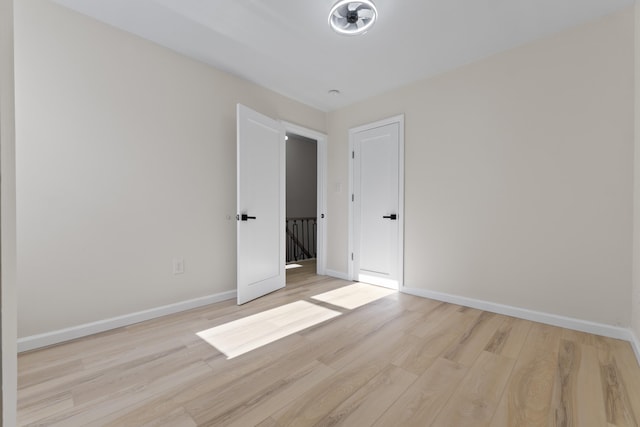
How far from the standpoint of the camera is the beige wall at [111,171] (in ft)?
6.21

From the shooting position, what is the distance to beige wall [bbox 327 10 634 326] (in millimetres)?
2057

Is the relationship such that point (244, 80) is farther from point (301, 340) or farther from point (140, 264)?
point (301, 340)

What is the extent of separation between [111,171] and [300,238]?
461 centimetres

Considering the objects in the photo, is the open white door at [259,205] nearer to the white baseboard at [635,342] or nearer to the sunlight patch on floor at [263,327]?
the sunlight patch on floor at [263,327]

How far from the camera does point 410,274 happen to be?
10.4ft

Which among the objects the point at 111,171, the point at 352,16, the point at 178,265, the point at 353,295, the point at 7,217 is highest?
the point at 352,16

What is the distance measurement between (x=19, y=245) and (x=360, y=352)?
7.95 ft

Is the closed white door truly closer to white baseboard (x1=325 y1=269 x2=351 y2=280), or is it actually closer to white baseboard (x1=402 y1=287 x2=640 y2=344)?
white baseboard (x1=325 y1=269 x2=351 y2=280)

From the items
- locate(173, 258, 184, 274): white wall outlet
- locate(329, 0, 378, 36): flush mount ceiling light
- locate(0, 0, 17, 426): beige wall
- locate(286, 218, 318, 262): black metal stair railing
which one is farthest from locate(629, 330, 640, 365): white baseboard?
locate(286, 218, 318, 262): black metal stair railing

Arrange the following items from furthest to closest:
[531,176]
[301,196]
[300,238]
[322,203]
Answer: [301,196], [300,238], [322,203], [531,176]

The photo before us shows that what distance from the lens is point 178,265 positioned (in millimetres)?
2600

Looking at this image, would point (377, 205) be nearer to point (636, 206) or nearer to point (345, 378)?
point (636, 206)

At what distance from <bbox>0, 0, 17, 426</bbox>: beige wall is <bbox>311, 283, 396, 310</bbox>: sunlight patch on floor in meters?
2.38

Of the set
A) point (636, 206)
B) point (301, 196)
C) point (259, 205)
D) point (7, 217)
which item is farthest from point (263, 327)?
point (301, 196)
